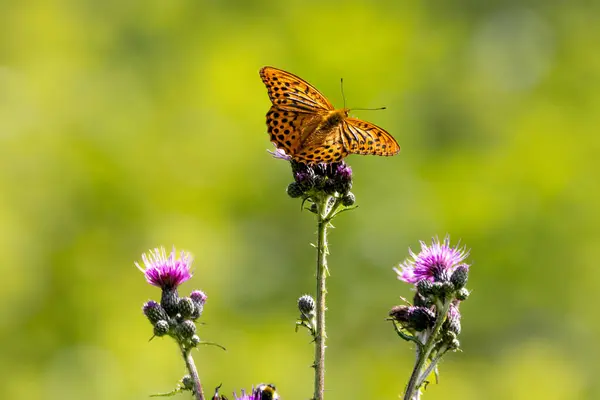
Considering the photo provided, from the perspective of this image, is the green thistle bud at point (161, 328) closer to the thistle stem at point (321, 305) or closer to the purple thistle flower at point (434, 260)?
the thistle stem at point (321, 305)

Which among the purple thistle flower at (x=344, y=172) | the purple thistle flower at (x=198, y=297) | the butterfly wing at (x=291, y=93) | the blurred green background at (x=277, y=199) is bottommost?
the purple thistle flower at (x=198, y=297)

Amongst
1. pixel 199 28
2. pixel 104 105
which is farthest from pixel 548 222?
pixel 199 28

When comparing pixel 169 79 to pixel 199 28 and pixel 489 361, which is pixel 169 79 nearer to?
pixel 199 28

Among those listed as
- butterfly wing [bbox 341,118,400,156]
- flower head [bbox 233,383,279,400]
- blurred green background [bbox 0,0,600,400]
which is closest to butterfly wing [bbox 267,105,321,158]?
butterfly wing [bbox 341,118,400,156]

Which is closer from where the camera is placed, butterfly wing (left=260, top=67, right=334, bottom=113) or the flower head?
the flower head

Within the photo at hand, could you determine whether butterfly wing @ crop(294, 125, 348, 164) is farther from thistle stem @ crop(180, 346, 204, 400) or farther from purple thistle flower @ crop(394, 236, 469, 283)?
thistle stem @ crop(180, 346, 204, 400)

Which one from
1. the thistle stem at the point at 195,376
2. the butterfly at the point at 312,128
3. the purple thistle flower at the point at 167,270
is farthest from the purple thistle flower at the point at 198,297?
the butterfly at the point at 312,128

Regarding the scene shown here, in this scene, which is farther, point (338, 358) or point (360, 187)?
point (360, 187)
